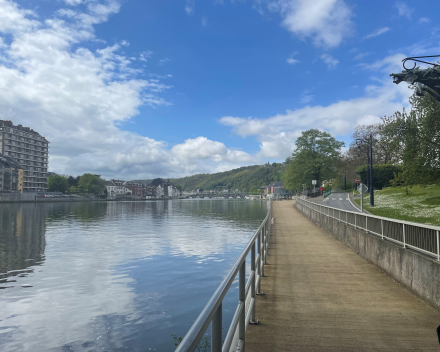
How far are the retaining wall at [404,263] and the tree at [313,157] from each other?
56.4 m

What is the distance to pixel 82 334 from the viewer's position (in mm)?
8484

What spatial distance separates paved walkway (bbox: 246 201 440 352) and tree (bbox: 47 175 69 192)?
142041 mm

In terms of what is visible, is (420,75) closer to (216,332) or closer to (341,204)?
(216,332)

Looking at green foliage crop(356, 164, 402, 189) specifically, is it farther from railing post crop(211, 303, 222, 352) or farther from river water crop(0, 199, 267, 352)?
railing post crop(211, 303, 222, 352)

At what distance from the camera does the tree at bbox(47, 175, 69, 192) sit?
134750mm

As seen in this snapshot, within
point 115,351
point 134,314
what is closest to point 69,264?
point 134,314

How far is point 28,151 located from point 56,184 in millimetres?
16981

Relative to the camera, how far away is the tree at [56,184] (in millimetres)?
134750

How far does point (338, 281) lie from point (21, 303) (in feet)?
31.7

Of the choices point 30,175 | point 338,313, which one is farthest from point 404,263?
point 30,175

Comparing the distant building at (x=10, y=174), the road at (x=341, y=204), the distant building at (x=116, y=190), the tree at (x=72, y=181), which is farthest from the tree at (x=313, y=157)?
the distant building at (x=116, y=190)

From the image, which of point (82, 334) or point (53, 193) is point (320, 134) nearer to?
point (82, 334)

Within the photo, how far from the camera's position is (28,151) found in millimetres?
125438

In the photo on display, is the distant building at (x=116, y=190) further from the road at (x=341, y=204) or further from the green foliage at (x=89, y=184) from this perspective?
the road at (x=341, y=204)
